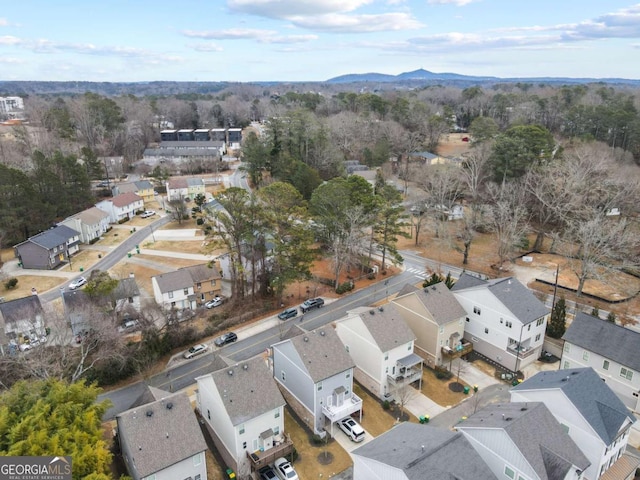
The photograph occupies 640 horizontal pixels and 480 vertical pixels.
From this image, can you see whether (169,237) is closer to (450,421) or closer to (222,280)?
(222,280)

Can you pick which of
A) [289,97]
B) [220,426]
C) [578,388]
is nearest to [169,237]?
[220,426]

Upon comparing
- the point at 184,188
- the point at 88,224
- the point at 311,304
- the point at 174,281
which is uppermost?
the point at 184,188

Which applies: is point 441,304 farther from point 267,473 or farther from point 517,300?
point 267,473

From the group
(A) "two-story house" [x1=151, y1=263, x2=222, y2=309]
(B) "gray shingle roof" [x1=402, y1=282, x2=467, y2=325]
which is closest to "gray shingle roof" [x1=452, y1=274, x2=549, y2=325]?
(B) "gray shingle roof" [x1=402, y1=282, x2=467, y2=325]

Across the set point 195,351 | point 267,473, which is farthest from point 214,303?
point 267,473

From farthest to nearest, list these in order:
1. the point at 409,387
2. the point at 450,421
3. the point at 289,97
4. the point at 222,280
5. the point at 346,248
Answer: the point at 289,97 < the point at 222,280 < the point at 346,248 < the point at 409,387 < the point at 450,421

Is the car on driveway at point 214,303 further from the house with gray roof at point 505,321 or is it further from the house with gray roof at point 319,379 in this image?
Result: the house with gray roof at point 505,321

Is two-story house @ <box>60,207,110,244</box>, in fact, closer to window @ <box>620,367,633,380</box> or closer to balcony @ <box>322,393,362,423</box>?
balcony @ <box>322,393,362,423</box>
